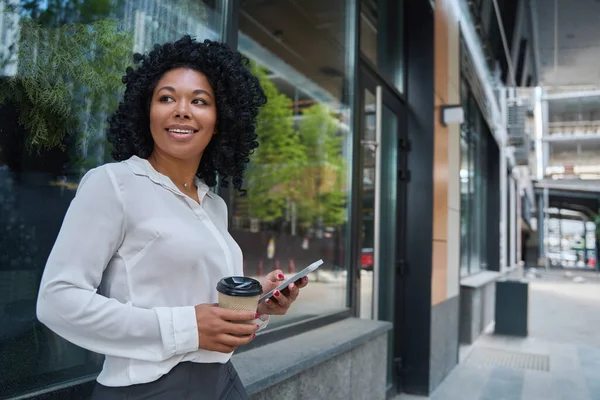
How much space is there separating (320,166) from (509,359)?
10.9ft

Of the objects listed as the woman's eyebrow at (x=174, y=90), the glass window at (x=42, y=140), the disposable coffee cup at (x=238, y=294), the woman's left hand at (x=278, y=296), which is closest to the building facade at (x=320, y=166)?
the glass window at (x=42, y=140)

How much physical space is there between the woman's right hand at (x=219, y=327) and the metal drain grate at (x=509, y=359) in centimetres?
562

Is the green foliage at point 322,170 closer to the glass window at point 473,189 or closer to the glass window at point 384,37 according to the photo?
the glass window at point 384,37

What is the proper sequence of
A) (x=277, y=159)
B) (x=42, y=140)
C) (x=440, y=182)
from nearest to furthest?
(x=42, y=140) < (x=440, y=182) < (x=277, y=159)

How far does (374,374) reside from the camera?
126 inches

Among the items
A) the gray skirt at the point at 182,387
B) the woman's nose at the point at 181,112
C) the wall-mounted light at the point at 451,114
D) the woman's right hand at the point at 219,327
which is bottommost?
the gray skirt at the point at 182,387

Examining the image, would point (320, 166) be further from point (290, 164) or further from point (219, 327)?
point (219, 327)

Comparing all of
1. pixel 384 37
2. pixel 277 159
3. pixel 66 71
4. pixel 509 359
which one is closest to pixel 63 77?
pixel 66 71

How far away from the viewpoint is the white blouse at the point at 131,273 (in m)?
0.87

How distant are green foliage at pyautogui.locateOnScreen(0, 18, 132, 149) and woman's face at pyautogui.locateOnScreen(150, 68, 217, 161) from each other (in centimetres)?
62

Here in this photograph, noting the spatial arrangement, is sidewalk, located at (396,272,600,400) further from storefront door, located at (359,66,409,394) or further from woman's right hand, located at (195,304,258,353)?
woman's right hand, located at (195,304,258,353)

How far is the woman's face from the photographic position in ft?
3.47

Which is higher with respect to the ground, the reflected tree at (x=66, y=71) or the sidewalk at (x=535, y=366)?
the reflected tree at (x=66, y=71)

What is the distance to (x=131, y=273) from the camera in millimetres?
937
